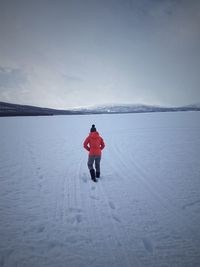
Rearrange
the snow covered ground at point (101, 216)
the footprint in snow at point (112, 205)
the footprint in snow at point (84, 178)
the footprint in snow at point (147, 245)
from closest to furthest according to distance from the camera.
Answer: the snow covered ground at point (101, 216)
the footprint in snow at point (147, 245)
the footprint in snow at point (112, 205)
the footprint in snow at point (84, 178)

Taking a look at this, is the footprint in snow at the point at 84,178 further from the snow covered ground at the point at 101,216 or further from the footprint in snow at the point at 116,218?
the footprint in snow at the point at 116,218

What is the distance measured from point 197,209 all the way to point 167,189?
3.79 feet

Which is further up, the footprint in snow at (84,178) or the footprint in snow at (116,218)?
the footprint in snow at (116,218)

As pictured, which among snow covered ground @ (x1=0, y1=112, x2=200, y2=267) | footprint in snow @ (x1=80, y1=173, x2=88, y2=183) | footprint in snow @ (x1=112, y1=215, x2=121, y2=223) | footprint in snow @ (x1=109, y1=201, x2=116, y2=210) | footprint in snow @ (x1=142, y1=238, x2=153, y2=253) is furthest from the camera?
footprint in snow @ (x1=80, y1=173, x2=88, y2=183)

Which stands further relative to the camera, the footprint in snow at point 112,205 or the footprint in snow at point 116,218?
the footprint in snow at point 112,205

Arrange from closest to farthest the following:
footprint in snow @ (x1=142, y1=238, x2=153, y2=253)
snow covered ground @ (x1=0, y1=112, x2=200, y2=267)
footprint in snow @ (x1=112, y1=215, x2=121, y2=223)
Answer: snow covered ground @ (x1=0, y1=112, x2=200, y2=267) → footprint in snow @ (x1=142, y1=238, x2=153, y2=253) → footprint in snow @ (x1=112, y1=215, x2=121, y2=223)

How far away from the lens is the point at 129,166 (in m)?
8.02

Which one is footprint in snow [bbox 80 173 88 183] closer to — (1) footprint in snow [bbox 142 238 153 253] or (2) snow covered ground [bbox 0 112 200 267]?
(2) snow covered ground [bbox 0 112 200 267]

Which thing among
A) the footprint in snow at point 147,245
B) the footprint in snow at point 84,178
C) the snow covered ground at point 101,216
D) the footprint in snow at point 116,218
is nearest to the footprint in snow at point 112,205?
the snow covered ground at point 101,216

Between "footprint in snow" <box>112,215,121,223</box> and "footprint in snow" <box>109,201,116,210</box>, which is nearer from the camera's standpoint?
"footprint in snow" <box>112,215,121,223</box>

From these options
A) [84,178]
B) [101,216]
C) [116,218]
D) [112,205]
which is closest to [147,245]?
[116,218]

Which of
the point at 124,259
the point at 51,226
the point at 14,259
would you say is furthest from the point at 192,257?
the point at 14,259

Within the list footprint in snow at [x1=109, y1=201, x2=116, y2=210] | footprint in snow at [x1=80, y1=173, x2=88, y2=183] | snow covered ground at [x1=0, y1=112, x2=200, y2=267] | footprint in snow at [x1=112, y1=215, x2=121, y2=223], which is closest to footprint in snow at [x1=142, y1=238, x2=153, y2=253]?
snow covered ground at [x1=0, y1=112, x2=200, y2=267]

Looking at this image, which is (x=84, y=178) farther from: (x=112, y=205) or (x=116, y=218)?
(x=116, y=218)
